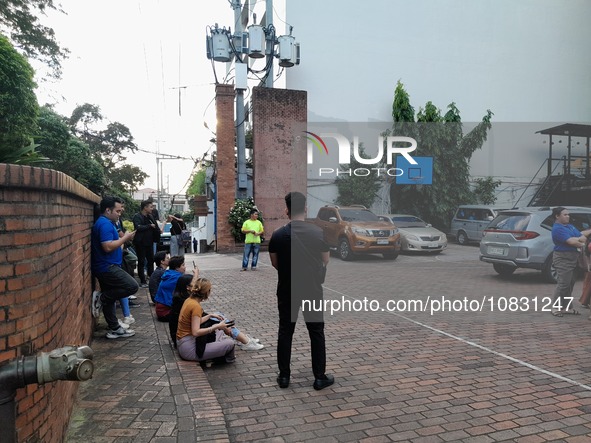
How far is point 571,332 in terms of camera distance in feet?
20.2

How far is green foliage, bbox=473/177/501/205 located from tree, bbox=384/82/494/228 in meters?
0.25

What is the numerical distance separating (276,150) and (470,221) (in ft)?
27.0

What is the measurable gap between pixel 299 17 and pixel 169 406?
21.1 m

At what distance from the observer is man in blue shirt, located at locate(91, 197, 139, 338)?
16.9ft

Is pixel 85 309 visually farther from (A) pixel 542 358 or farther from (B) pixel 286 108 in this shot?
(B) pixel 286 108

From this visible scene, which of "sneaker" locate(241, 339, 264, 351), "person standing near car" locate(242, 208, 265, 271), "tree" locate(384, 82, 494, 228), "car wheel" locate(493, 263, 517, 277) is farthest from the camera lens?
"tree" locate(384, 82, 494, 228)

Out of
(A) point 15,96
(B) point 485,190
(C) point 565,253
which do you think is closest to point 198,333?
(A) point 15,96

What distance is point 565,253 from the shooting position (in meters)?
6.92

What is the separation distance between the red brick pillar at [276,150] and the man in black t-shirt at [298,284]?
13.3 m

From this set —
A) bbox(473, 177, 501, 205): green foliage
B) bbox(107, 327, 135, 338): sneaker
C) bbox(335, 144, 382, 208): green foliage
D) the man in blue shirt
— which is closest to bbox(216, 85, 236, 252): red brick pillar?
bbox(335, 144, 382, 208): green foliage

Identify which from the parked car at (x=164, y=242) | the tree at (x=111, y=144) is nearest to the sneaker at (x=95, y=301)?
the parked car at (x=164, y=242)

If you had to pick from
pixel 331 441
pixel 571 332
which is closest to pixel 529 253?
pixel 571 332

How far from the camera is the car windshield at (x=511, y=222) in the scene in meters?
9.94

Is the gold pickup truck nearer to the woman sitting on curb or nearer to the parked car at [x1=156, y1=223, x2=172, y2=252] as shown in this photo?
the parked car at [x1=156, y1=223, x2=172, y2=252]
